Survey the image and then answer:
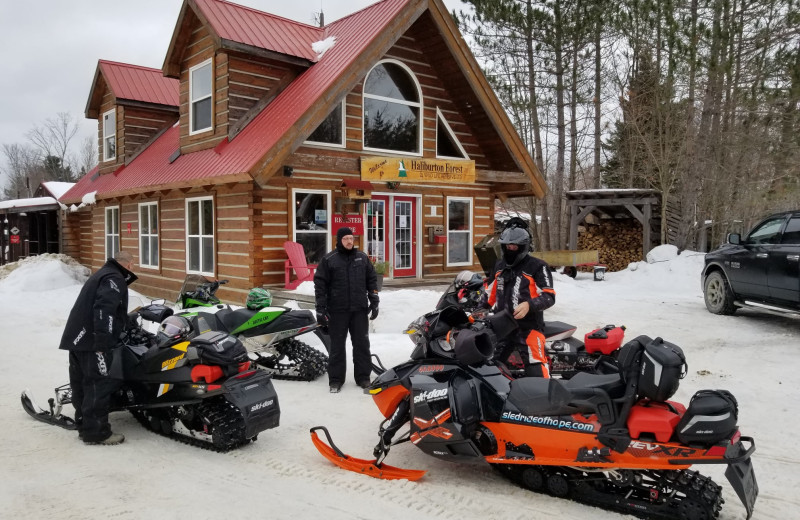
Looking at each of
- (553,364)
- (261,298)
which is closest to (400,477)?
(553,364)

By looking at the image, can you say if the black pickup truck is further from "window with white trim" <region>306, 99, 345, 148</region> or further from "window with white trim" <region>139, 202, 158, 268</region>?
"window with white trim" <region>139, 202, 158, 268</region>

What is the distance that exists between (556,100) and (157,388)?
68.1 ft

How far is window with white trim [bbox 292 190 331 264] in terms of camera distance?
11406 millimetres

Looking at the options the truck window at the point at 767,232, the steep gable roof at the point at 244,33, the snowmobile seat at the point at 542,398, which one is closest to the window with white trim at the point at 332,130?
the steep gable roof at the point at 244,33

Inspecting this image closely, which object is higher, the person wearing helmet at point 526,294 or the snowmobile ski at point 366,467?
the person wearing helmet at point 526,294

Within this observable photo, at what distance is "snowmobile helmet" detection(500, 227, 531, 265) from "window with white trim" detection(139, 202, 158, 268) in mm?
11446

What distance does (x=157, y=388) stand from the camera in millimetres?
4773

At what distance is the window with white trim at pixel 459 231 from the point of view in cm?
1379

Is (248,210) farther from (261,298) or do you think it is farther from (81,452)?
(81,452)

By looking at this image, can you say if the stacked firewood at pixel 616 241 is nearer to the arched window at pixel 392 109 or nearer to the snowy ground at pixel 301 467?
the arched window at pixel 392 109

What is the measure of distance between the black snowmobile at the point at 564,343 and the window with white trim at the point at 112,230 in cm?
1242

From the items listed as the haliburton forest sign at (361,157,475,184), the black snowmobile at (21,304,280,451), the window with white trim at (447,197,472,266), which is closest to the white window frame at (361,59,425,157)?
the haliburton forest sign at (361,157,475,184)

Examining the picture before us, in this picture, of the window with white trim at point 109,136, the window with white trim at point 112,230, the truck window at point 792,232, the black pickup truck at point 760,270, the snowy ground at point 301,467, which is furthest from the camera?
the window with white trim at point 109,136

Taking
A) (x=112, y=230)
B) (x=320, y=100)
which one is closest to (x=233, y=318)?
(x=320, y=100)
